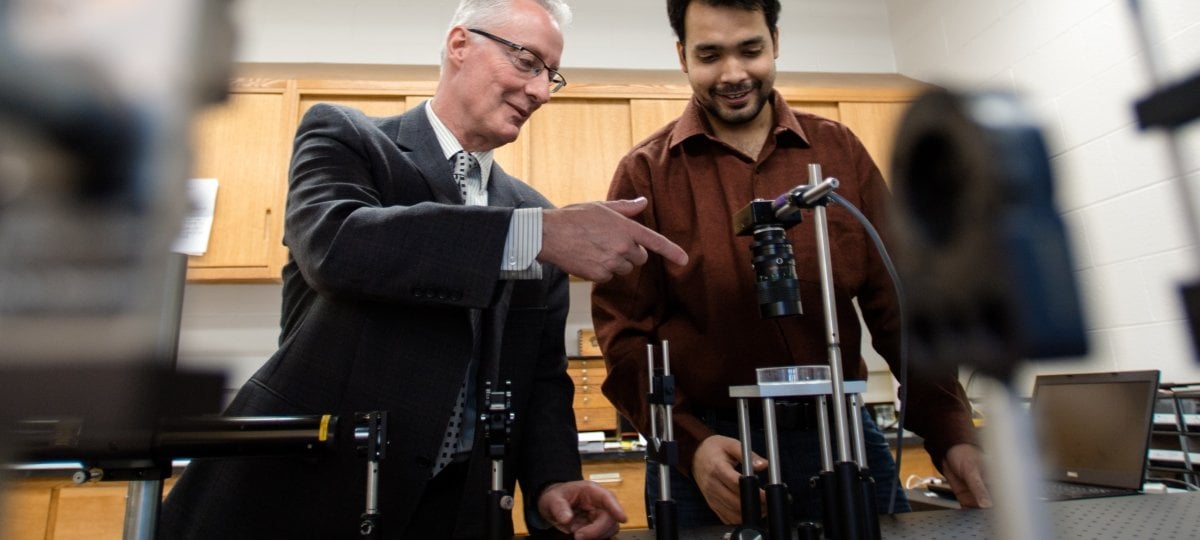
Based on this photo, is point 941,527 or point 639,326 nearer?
point 941,527

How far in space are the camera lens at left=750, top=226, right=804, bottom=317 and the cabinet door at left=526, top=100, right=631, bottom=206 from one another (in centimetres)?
217

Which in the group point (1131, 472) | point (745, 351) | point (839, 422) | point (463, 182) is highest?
point (463, 182)

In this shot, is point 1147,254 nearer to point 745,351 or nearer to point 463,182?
point 745,351

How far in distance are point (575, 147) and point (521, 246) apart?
221 cm

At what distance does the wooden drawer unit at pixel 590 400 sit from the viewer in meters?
2.53

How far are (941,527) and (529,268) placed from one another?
0.56m

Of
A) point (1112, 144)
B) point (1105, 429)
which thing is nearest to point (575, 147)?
point (1112, 144)

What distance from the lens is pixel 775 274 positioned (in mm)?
715

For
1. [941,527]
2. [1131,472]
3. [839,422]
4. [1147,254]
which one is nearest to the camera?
[839,422]

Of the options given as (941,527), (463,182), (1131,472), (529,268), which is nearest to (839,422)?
(941,527)

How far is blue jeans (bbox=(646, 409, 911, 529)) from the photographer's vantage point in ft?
3.36

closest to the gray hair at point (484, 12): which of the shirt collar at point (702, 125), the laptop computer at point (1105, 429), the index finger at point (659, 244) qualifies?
the shirt collar at point (702, 125)

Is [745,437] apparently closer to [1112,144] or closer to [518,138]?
[1112,144]

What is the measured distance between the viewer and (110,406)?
146 millimetres
